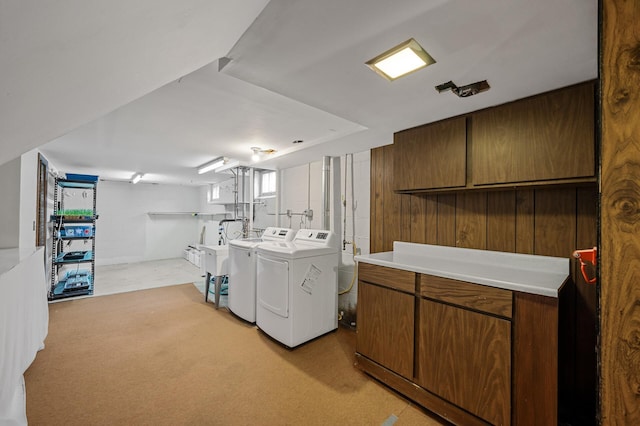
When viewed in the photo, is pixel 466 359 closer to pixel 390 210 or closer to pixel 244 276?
pixel 390 210

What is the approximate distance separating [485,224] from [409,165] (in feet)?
2.50

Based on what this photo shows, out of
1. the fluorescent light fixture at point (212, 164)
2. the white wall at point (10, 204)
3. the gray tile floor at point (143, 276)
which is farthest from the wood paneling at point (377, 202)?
the white wall at point (10, 204)

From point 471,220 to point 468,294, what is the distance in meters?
0.77

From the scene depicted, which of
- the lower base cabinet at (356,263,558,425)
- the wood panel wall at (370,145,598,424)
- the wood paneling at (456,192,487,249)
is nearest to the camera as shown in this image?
the lower base cabinet at (356,263,558,425)

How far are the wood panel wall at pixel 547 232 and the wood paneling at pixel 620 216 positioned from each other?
0.67 m

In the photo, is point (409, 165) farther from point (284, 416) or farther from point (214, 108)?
point (284, 416)

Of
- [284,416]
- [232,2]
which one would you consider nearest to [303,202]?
[284,416]

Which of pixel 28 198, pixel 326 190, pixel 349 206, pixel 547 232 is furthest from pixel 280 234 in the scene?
pixel 28 198

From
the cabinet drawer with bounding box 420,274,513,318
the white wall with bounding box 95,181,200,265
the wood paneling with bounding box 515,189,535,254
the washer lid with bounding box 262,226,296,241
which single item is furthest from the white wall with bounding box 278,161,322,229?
the white wall with bounding box 95,181,200,265

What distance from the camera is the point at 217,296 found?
364cm

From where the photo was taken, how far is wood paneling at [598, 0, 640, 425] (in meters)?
Result: 0.74

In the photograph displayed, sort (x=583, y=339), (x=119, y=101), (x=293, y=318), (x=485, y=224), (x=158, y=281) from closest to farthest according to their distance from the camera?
(x=119, y=101)
(x=583, y=339)
(x=485, y=224)
(x=293, y=318)
(x=158, y=281)

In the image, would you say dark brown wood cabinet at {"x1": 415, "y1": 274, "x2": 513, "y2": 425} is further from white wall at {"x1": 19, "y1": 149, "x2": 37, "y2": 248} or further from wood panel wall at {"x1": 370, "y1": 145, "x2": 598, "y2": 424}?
white wall at {"x1": 19, "y1": 149, "x2": 37, "y2": 248}

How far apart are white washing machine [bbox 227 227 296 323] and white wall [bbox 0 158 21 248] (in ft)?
6.93
